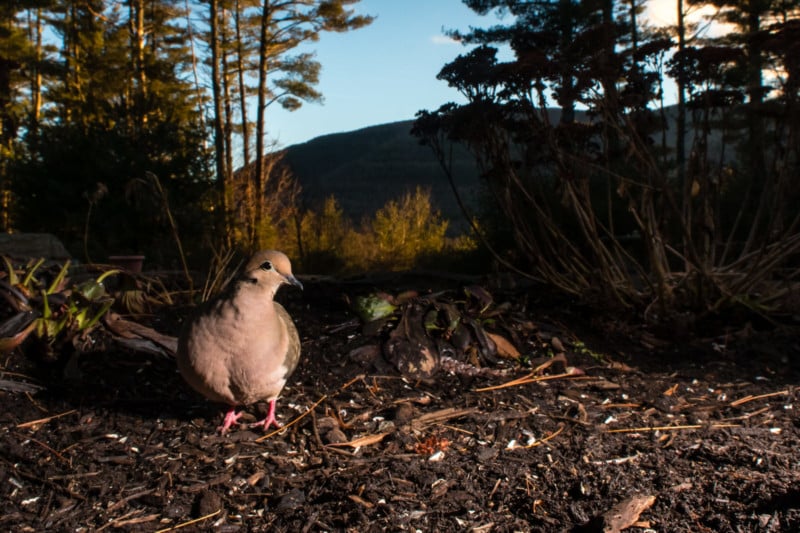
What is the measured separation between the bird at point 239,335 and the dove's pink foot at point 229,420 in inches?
9.7

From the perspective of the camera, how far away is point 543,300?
454cm

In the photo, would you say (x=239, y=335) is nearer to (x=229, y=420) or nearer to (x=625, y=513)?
(x=229, y=420)

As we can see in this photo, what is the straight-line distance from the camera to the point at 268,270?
2221mm

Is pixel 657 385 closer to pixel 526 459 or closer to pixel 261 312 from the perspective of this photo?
pixel 526 459

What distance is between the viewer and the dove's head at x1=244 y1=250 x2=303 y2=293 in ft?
7.27

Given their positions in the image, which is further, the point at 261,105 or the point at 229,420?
the point at 261,105

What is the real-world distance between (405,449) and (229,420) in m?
0.70

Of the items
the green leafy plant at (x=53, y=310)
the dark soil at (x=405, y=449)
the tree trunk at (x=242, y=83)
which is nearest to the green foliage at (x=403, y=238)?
the tree trunk at (x=242, y=83)

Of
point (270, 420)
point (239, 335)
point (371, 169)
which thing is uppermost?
point (371, 169)

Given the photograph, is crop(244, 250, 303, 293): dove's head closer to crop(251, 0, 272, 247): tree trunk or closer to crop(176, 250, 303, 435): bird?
crop(176, 250, 303, 435): bird

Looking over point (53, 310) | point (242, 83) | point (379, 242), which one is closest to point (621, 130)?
point (53, 310)

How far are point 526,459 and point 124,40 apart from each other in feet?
67.9

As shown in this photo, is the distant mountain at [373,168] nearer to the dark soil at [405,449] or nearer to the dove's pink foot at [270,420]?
the dark soil at [405,449]

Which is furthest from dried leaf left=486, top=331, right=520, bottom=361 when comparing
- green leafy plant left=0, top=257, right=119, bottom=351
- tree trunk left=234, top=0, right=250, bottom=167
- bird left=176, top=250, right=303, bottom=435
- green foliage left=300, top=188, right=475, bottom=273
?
tree trunk left=234, top=0, right=250, bottom=167
